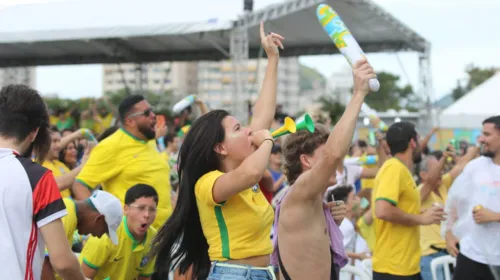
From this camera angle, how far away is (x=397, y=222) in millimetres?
5598

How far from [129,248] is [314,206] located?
1.97 metres

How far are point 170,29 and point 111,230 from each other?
13497 millimetres

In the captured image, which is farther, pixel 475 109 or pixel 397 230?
pixel 475 109

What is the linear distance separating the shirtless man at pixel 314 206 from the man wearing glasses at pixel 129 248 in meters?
1.37

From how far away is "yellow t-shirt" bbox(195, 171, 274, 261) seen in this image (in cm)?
350

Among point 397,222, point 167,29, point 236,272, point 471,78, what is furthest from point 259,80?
point 236,272

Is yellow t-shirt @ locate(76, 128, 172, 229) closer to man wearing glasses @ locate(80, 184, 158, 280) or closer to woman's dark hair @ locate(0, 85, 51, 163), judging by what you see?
man wearing glasses @ locate(80, 184, 158, 280)

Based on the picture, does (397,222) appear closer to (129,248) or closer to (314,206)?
(129,248)

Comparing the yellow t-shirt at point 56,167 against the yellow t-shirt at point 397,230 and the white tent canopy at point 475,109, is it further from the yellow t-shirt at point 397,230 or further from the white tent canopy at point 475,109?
the white tent canopy at point 475,109

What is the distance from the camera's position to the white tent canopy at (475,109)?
747 inches

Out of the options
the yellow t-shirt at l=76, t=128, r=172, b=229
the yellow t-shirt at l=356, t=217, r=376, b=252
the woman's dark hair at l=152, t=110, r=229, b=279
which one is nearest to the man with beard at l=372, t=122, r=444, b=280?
the yellow t-shirt at l=76, t=128, r=172, b=229

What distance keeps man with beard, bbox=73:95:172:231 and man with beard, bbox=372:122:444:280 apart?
1.81 meters

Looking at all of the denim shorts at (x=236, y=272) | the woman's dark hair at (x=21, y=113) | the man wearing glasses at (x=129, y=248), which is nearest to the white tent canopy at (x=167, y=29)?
the man wearing glasses at (x=129, y=248)

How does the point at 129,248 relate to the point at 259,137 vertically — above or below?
below
